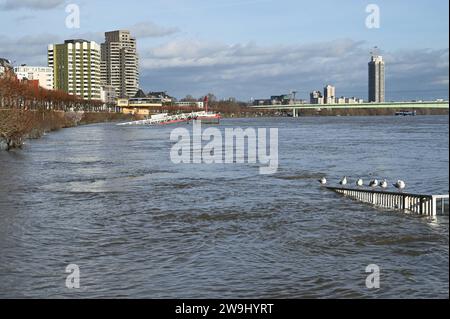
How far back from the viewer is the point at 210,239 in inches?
529

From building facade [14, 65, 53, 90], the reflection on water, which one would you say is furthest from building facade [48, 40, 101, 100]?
the reflection on water

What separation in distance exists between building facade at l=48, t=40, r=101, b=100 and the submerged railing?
561 ft

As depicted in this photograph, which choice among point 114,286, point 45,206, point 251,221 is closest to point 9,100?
point 45,206

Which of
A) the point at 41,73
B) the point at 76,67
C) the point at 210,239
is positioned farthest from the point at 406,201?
the point at 76,67

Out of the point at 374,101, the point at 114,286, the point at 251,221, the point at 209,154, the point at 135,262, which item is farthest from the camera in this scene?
the point at 374,101

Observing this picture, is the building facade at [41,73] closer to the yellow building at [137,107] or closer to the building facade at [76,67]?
the building facade at [76,67]

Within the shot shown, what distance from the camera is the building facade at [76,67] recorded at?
183 metres

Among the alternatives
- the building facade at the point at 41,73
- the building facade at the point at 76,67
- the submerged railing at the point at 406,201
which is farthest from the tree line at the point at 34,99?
the submerged railing at the point at 406,201

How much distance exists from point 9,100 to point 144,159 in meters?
25.0

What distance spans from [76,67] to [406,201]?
185391 millimetres

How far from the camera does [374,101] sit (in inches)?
5428

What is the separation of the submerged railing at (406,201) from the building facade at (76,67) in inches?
6737

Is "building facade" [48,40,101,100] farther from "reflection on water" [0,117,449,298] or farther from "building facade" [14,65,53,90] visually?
"reflection on water" [0,117,449,298]
